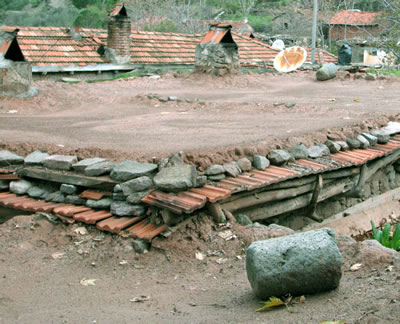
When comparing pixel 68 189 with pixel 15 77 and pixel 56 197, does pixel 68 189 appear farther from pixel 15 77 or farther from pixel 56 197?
pixel 15 77

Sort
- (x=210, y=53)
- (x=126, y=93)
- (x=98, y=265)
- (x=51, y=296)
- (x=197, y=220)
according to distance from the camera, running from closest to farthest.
Result: (x=51, y=296) < (x=98, y=265) < (x=197, y=220) < (x=126, y=93) < (x=210, y=53)

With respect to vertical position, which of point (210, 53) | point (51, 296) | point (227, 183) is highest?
point (210, 53)

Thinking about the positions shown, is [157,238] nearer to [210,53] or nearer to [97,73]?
[210,53]

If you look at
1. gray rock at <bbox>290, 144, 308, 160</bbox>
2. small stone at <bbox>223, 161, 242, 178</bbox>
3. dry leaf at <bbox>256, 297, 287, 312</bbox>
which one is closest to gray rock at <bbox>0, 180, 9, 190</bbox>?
small stone at <bbox>223, 161, 242, 178</bbox>

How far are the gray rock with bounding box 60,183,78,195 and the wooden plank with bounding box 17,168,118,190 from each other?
0.04m

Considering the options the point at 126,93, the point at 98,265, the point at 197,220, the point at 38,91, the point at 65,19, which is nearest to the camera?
the point at 98,265

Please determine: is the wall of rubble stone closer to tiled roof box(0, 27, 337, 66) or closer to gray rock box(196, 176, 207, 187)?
tiled roof box(0, 27, 337, 66)

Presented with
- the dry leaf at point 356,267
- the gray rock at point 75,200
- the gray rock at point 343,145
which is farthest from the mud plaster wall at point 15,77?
the dry leaf at point 356,267

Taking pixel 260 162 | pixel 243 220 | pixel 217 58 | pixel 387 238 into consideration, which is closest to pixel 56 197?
pixel 243 220

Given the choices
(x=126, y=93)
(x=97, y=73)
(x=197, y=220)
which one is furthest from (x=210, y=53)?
(x=197, y=220)

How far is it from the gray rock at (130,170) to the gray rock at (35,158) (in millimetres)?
1122

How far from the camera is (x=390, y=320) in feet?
9.31

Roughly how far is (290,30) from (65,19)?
1512 centimetres

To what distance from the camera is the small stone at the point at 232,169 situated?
18.7 ft
